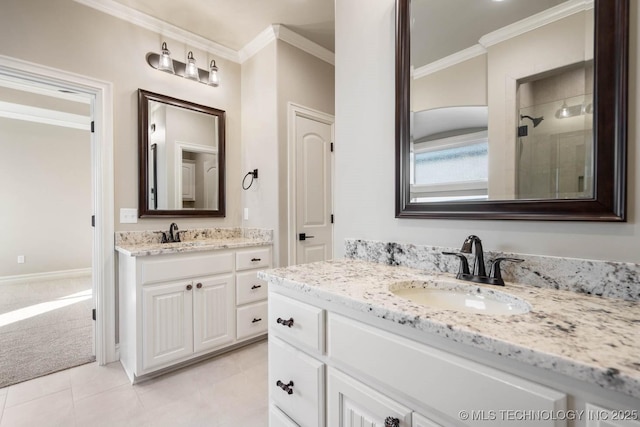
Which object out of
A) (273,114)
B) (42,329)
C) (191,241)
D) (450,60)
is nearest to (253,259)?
(191,241)

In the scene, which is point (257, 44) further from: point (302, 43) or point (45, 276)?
point (45, 276)

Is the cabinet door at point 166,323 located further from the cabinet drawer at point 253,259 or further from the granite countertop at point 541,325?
the granite countertop at point 541,325

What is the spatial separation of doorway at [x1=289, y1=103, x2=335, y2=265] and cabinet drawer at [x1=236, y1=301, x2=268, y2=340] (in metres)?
0.50

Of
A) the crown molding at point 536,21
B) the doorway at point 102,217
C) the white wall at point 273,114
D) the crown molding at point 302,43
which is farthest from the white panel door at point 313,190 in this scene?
the crown molding at point 536,21

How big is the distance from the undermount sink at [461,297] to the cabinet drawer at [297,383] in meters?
0.40

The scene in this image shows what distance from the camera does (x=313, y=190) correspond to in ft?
9.44

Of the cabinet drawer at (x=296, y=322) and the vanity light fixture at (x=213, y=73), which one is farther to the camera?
the vanity light fixture at (x=213, y=73)

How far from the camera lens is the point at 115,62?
2.23 m

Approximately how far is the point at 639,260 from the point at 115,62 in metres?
3.20

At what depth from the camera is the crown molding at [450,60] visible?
3.77 ft

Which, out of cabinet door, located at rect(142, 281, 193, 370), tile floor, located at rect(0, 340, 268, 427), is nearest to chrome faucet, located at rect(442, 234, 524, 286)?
tile floor, located at rect(0, 340, 268, 427)

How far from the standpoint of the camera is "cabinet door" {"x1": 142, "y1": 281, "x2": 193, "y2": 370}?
189cm

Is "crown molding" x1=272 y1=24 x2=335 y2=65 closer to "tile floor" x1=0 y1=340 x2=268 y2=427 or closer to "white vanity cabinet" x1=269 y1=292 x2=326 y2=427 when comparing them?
"white vanity cabinet" x1=269 y1=292 x2=326 y2=427

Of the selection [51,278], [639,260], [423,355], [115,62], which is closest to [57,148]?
[51,278]
